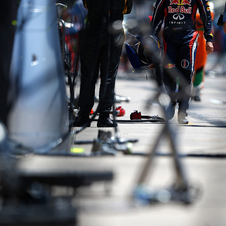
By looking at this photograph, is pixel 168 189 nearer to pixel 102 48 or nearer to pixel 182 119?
pixel 102 48

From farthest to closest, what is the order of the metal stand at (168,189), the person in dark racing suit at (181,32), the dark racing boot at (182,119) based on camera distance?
the person in dark racing suit at (181,32) < the dark racing boot at (182,119) < the metal stand at (168,189)

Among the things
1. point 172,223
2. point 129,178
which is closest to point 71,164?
point 129,178

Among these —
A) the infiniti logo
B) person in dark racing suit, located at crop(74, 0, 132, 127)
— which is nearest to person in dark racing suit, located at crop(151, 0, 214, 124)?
the infiniti logo

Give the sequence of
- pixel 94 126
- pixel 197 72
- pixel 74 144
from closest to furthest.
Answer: pixel 74 144, pixel 94 126, pixel 197 72

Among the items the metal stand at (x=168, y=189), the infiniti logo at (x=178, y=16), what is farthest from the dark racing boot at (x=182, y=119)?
the metal stand at (x=168, y=189)

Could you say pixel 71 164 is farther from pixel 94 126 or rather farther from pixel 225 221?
pixel 94 126

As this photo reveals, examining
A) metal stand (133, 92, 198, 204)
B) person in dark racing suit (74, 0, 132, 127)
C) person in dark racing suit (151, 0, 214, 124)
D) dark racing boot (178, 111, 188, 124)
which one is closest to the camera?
metal stand (133, 92, 198, 204)

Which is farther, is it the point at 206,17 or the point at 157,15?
the point at 157,15

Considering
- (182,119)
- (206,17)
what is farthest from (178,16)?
(182,119)

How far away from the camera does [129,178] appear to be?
2359 mm

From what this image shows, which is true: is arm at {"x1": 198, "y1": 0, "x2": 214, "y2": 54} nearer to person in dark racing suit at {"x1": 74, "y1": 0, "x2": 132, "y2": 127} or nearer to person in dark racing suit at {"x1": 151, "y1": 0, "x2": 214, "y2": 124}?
person in dark racing suit at {"x1": 151, "y1": 0, "x2": 214, "y2": 124}

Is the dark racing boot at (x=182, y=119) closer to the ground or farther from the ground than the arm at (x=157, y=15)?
closer to the ground

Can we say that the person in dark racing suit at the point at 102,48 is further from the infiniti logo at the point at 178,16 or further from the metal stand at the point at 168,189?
the metal stand at the point at 168,189

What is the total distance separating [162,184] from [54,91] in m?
1.01
